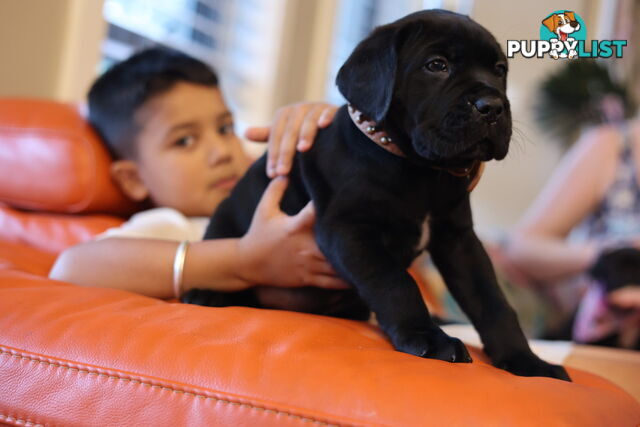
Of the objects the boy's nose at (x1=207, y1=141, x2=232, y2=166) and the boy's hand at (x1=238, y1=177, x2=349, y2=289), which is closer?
the boy's hand at (x1=238, y1=177, x2=349, y2=289)

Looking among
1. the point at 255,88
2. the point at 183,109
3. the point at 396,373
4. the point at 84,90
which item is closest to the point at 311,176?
the point at 396,373

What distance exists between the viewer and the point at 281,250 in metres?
1.02

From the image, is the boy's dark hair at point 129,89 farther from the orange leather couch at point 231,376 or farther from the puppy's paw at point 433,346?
the puppy's paw at point 433,346

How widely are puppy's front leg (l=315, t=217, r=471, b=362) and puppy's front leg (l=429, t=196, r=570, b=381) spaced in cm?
10

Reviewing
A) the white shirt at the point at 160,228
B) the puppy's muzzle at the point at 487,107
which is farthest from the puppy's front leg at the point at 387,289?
the white shirt at the point at 160,228

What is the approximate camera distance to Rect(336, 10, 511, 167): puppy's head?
80 cm

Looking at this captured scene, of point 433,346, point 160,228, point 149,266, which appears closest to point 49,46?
point 160,228

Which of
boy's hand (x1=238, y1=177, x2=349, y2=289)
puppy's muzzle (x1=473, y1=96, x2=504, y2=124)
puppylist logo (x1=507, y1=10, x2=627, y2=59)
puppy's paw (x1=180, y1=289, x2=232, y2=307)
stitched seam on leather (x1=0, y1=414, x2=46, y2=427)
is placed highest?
puppylist logo (x1=507, y1=10, x2=627, y2=59)

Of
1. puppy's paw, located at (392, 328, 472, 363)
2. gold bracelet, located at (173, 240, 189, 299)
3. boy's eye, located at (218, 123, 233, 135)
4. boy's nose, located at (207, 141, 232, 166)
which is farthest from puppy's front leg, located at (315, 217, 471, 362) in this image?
boy's eye, located at (218, 123, 233, 135)

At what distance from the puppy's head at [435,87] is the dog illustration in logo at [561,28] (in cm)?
14

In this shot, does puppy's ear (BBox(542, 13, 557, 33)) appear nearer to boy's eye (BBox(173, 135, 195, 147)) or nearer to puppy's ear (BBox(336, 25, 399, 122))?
puppy's ear (BBox(336, 25, 399, 122))

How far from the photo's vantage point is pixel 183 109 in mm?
1629

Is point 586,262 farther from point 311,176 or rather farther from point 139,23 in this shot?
point 139,23

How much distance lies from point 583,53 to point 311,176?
0.48 metres
